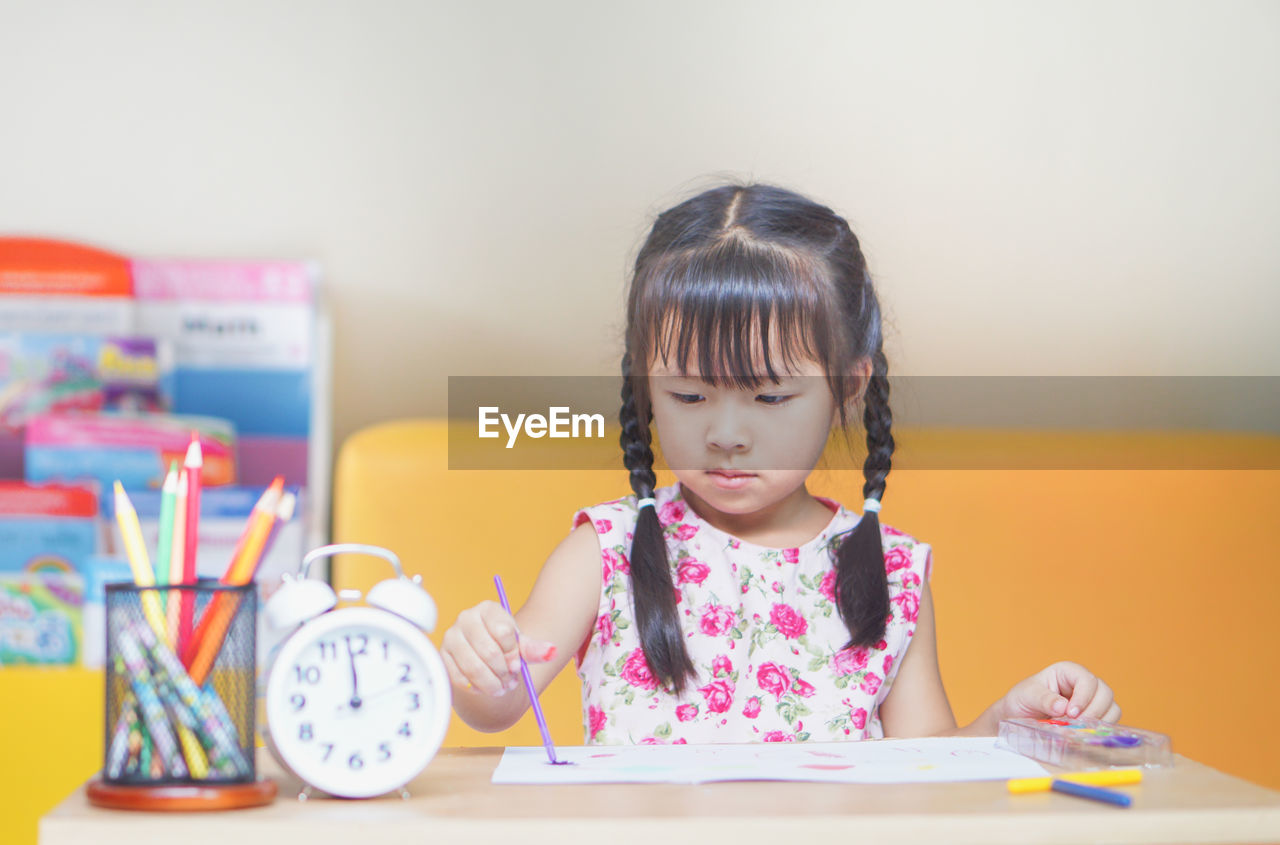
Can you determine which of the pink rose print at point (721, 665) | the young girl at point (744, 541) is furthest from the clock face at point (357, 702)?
the pink rose print at point (721, 665)

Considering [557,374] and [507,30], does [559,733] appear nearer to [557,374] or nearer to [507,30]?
[557,374]

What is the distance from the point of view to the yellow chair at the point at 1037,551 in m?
1.36

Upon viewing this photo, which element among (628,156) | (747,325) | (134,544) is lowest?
(134,544)

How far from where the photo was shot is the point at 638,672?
1.05 metres

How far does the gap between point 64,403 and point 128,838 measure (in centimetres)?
98

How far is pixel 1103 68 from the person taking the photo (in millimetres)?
1570

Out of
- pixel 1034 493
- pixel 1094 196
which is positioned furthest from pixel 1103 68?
pixel 1034 493

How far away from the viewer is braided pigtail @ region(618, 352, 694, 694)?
3.40 ft

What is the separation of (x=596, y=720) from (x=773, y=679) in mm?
156

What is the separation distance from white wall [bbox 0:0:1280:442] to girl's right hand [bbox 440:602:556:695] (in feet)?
2.77

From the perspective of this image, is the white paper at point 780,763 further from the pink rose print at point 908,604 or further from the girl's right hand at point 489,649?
the pink rose print at point 908,604

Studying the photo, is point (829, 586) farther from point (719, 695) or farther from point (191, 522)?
point (191, 522)

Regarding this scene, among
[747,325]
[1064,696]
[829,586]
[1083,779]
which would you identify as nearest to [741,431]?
[747,325]

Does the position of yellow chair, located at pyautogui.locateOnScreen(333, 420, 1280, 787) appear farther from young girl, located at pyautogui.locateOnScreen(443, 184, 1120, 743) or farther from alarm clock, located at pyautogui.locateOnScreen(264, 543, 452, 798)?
alarm clock, located at pyautogui.locateOnScreen(264, 543, 452, 798)
